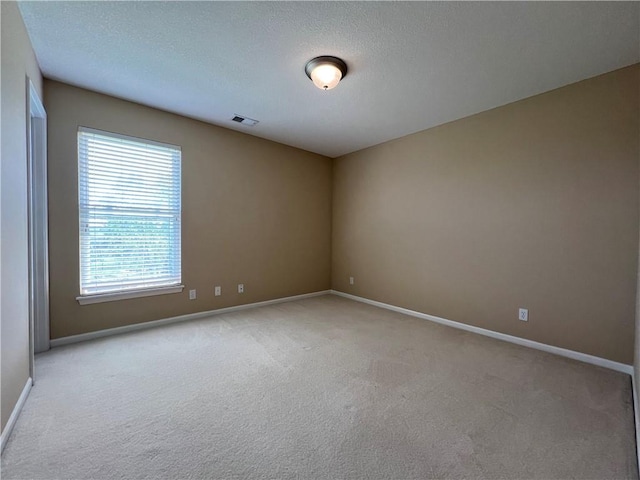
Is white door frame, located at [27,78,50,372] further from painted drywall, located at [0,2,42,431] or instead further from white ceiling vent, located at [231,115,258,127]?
white ceiling vent, located at [231,115,258,127]

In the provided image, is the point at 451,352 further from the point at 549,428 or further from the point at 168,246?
the point at 168,246

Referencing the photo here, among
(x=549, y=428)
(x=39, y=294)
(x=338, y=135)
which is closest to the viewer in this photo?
(x=549, y=428)

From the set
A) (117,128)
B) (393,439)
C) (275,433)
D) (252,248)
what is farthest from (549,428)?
(117,128)

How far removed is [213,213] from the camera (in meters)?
3.79

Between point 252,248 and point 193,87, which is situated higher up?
point 193,87

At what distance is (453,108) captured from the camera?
123 inches

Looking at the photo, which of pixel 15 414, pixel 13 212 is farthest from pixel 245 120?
pixel 15 414

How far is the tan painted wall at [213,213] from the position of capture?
2.78 m

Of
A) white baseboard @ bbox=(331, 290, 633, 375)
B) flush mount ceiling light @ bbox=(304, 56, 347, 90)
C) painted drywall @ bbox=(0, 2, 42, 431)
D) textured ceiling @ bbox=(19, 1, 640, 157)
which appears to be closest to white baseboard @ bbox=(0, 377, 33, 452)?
painted drywall @ bbox=(0, 2, 42, 431)

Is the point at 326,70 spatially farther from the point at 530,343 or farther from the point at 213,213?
the point at 530,343

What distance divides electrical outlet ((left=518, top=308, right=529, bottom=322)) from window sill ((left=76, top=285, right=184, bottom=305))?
12.6ft

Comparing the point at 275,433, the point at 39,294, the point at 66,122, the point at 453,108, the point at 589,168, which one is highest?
the point at 453,108

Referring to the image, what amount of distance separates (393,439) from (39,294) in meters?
3.22

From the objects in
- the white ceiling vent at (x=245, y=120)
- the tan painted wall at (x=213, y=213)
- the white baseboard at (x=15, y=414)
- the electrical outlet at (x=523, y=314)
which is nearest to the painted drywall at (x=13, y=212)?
the white baseboard at (x=15, y=414)
